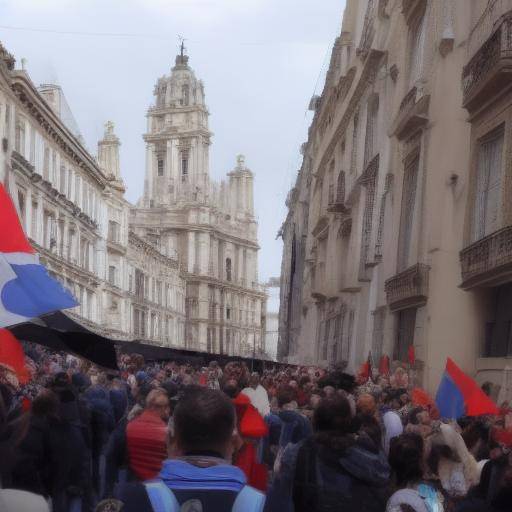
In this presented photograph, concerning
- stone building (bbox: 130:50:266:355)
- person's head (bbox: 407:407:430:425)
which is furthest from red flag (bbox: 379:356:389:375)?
stone building (bbox: 130:50:266:355)

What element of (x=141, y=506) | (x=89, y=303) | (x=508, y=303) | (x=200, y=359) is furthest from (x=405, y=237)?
(x=89, y=303)

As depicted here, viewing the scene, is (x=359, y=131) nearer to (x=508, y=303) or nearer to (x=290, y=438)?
(x=508, y=303)

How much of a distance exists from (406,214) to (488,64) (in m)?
6.88

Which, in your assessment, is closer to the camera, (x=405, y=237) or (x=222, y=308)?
(x=405, y=237)

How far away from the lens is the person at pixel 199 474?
375cm

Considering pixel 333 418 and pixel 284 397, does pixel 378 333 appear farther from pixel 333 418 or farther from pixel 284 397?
pixel 333 418

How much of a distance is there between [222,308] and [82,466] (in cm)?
10389

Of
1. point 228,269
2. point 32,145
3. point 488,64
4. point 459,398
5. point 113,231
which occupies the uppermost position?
point 32,145

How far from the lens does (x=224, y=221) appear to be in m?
115

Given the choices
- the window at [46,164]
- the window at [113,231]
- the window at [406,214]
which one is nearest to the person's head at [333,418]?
the window at [406,214]

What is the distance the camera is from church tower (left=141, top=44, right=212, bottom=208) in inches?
4309

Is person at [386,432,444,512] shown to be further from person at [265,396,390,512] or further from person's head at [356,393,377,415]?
person's head at [356,393,377,415]

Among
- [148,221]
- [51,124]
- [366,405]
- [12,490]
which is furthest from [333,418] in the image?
[148,221]

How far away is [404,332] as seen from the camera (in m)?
22.8
